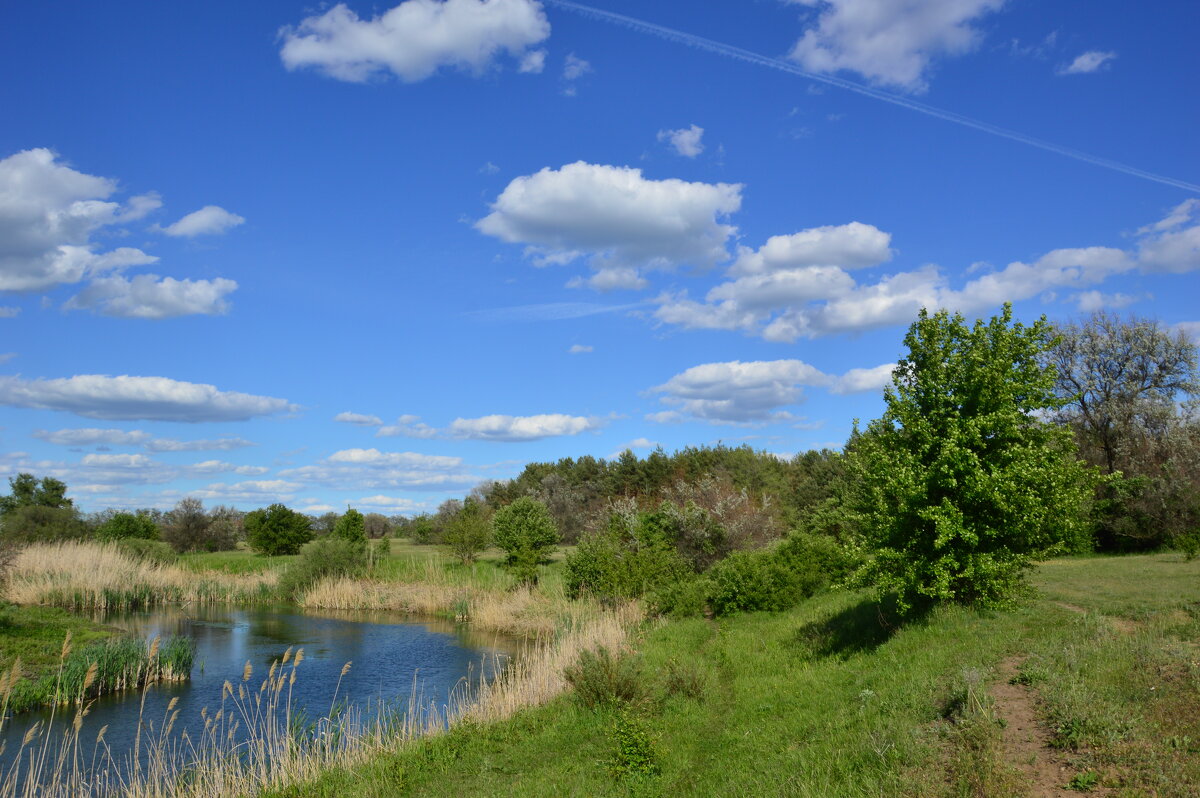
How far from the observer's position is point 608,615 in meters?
24.7

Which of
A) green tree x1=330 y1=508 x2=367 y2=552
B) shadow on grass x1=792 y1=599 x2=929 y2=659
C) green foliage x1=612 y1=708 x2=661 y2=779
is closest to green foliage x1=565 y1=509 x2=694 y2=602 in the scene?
shadow on grass x1=792 y1=599 x2=929 y2=659

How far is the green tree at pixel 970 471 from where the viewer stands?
1395 centimetres

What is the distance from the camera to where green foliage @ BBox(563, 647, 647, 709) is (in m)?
14.4

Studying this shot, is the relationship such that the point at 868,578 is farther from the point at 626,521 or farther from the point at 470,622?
the point at 470,622

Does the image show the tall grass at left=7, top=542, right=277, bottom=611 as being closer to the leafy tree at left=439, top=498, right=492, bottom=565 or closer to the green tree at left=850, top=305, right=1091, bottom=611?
the leafy tree at left=439, top=498, right=492, bottom=565

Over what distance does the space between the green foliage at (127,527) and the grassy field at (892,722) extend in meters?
51.4

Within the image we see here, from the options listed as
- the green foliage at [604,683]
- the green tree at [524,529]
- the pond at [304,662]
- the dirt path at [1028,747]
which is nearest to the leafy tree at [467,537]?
the green tree at [524,529]

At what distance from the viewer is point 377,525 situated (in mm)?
101250

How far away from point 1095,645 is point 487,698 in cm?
1078

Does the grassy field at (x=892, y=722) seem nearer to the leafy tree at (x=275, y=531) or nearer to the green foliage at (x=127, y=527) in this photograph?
the leafy tree at (x=275, y=531)

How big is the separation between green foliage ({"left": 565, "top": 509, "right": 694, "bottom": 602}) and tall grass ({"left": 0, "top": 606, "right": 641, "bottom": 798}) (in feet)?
28.7

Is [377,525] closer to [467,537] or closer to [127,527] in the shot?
[127,527]

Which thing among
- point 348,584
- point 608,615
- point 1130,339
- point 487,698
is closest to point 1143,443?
point 1130,339

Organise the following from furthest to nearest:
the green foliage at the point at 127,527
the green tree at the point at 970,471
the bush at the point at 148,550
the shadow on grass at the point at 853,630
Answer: the green foliage at the point at 127,527, the bush at the point at 148,550, the shadow on grass at the point at 853,630, the green tree at the point at 970,471
